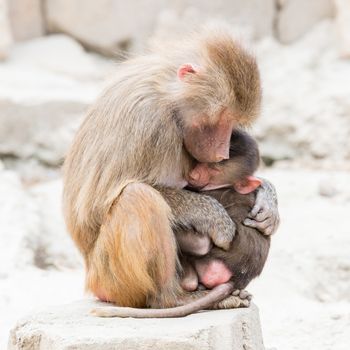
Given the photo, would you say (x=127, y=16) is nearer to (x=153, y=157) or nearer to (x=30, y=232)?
(x=30, y=232)

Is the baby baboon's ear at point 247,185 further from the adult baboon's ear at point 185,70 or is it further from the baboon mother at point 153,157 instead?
the adult baboon's ear at point 185,70

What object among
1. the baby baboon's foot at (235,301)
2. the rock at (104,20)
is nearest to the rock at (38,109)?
the rock at (104,20)

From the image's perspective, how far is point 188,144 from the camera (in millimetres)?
3357

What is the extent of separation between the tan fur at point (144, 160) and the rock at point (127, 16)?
164 inches

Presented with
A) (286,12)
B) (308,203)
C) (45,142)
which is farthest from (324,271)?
(286,12)

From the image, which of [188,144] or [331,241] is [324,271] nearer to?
[331,241]

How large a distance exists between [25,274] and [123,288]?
5.59ft

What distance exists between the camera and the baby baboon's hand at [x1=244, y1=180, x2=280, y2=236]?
3.49 metres

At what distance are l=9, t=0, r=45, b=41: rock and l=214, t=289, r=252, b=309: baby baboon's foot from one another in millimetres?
4414

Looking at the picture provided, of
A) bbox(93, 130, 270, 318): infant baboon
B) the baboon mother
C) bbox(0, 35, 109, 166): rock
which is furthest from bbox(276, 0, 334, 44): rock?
the baboon mother

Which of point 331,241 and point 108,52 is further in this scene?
point 108,52

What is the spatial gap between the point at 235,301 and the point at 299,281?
5.68ft

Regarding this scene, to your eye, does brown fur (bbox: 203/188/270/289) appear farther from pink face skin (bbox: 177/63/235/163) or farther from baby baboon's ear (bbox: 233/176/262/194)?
pink face skin (bbox: 177/63/235/163)

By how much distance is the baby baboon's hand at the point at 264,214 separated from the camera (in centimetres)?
349
